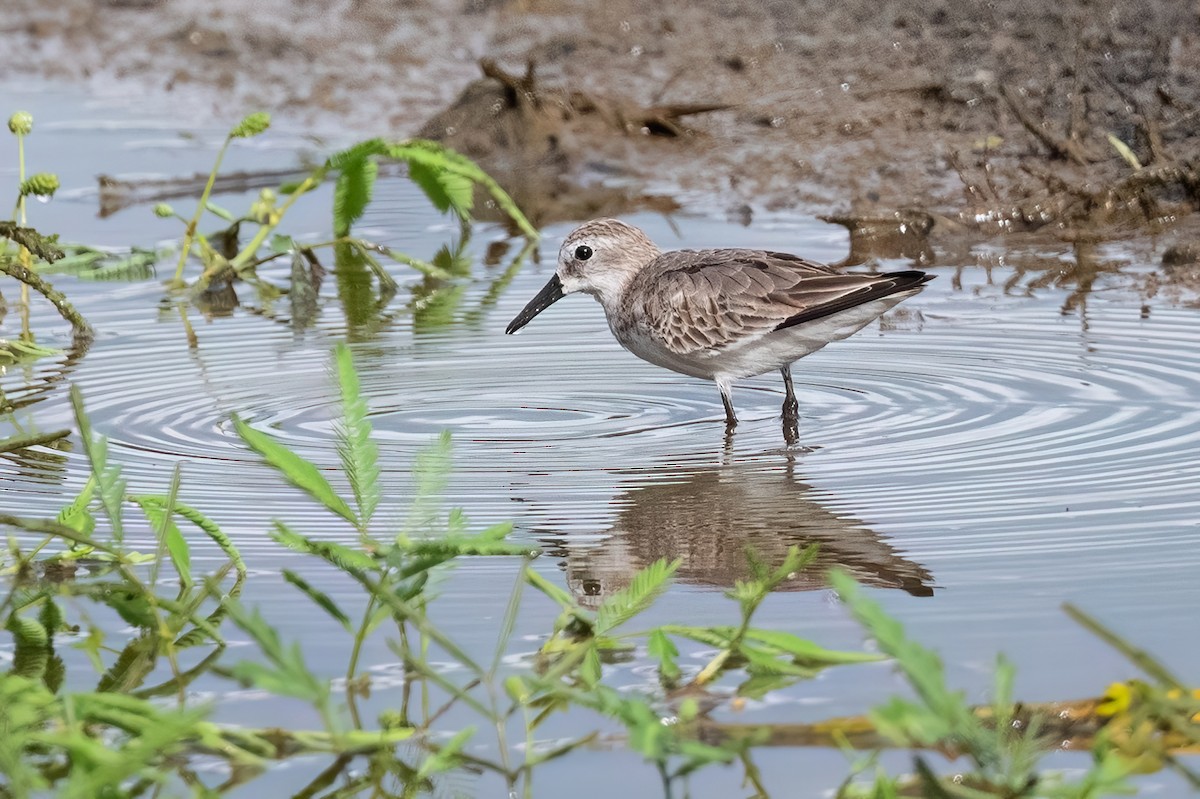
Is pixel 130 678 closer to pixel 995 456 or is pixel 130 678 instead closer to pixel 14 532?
pixel 14 532

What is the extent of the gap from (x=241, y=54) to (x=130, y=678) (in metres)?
11.6

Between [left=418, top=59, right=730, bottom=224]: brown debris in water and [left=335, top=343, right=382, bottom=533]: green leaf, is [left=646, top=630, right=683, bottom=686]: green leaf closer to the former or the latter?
[left=335, top=343, right=382, bottom=533]: green leaf

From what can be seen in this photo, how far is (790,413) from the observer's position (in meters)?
6.58

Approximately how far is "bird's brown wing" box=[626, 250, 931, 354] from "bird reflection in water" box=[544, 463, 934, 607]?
120 cm

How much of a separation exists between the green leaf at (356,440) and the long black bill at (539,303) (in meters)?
4.07

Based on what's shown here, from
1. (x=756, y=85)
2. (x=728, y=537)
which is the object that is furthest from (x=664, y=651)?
(x=756, y=85)

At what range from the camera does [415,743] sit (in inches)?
140

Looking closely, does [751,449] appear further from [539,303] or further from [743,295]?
[539,303]

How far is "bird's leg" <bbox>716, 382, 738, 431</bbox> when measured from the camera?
666cm

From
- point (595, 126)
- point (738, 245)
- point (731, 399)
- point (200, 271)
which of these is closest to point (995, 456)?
point (731, 399)

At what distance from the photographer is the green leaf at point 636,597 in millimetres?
3631

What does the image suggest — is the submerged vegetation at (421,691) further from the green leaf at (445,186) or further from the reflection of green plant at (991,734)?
the green leaf at (445,186)

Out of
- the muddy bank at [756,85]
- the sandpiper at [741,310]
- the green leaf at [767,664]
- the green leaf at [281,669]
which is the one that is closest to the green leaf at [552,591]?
the green leaf at [767,664]

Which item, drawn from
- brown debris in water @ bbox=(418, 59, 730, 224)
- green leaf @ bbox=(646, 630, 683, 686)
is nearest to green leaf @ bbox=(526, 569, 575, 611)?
green leaf @ bbox=(646, 630, 683, 686)
